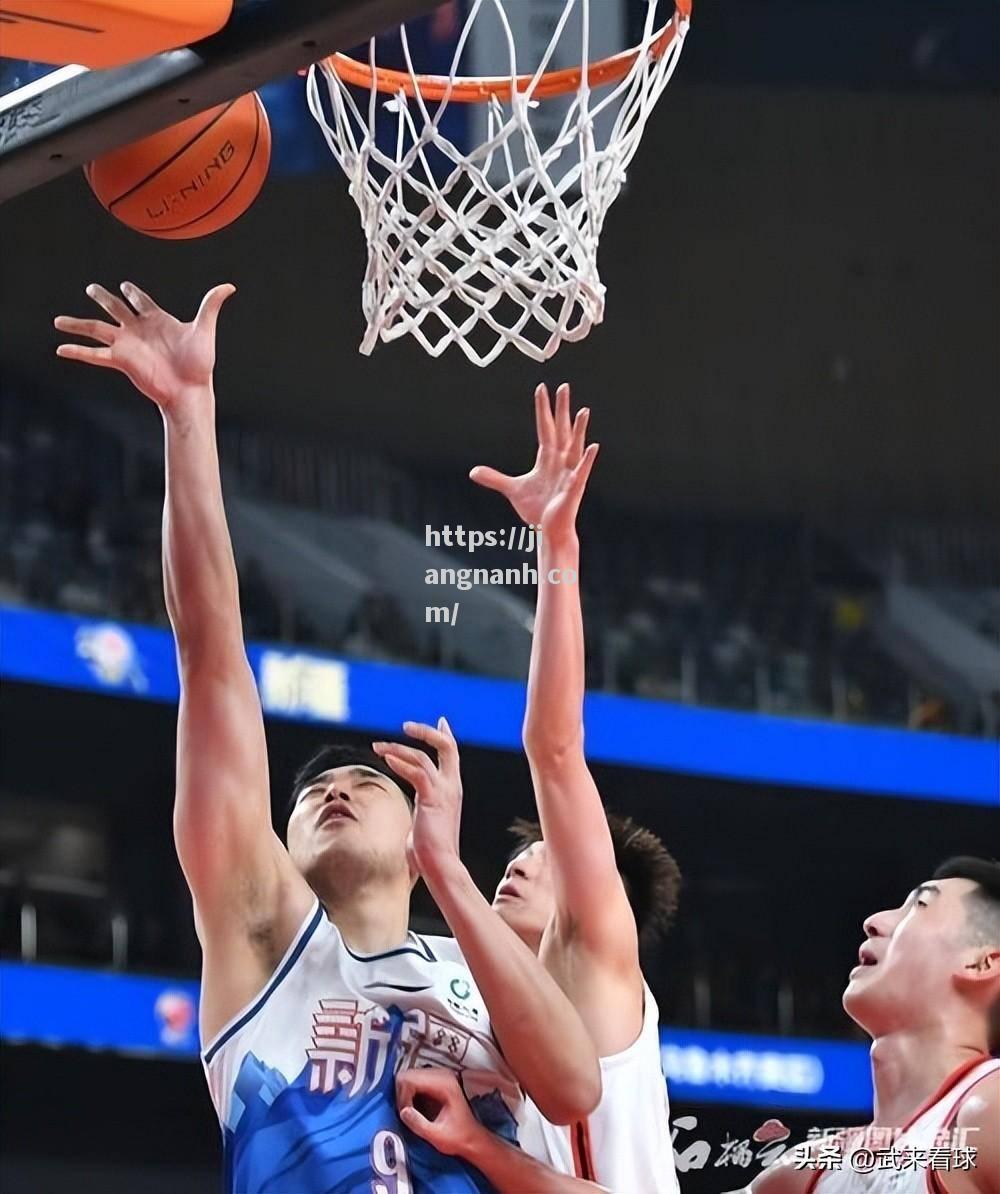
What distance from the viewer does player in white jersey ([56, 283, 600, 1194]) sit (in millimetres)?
2377

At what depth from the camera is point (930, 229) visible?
5566 millimetres

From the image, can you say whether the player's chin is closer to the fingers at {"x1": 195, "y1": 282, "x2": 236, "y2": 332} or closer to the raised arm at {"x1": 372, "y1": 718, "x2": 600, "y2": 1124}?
the raised arm at {"x1": 372, "y1": 718, "x2": 600, "y2": 1124}

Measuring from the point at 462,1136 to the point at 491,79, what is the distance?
1436mm

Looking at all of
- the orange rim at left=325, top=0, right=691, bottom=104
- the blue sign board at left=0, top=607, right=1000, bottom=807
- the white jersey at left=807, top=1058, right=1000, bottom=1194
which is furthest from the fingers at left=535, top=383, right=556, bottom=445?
the blue sign board at left=0, top=607, right=1000, bottom=807

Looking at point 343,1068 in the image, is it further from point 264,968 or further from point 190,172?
point 190,172

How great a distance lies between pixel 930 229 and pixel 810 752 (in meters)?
1.54

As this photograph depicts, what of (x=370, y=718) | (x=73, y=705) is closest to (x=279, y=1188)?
(x=370, y=718)

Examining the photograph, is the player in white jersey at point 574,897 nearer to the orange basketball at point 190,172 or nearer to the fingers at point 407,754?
the fingers at point 407,754

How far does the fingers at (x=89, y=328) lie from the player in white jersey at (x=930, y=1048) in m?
1.36

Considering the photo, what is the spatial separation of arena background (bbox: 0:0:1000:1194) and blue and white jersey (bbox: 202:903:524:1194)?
241 centimetres

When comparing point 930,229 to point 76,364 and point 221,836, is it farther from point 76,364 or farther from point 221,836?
point 221,836

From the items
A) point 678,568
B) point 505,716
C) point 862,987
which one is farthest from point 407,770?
point 678,568

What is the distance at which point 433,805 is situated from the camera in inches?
90.1

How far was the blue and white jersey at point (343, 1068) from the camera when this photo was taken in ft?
7.79
